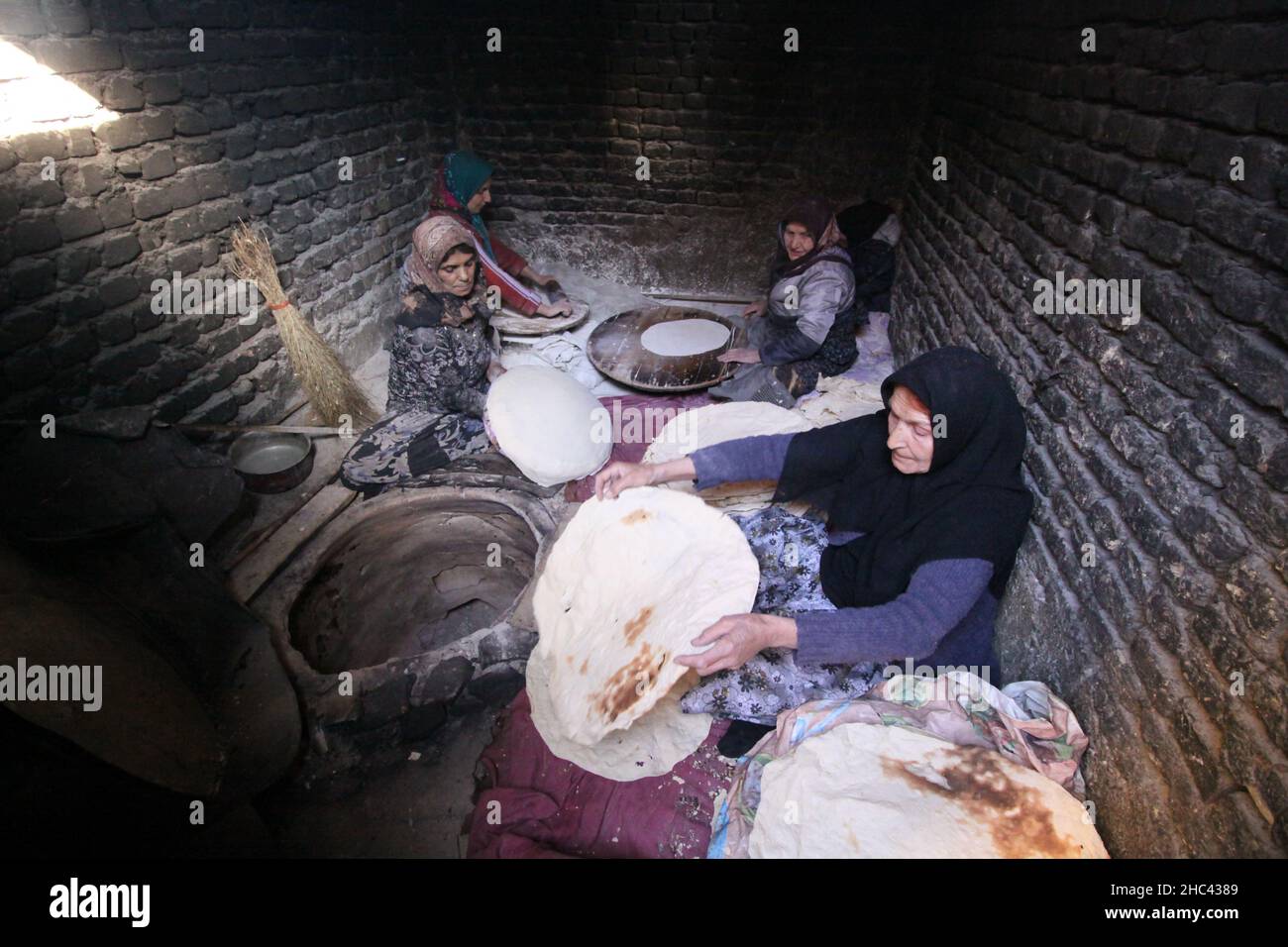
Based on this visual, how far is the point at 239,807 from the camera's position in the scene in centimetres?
205

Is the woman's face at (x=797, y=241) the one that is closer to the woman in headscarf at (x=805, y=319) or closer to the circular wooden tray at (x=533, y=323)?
the woman in headscarf at (x=805, y=319)

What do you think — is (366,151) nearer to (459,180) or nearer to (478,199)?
(459,180)

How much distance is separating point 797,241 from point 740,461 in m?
2.01

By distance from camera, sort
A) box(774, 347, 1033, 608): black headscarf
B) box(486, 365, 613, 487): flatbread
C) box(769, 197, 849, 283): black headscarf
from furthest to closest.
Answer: box(769, 197, 849, 283): black headscarf, box(486, 365, 613, 487): flatbread, box(774, 347, 1033, 608): black headscarf

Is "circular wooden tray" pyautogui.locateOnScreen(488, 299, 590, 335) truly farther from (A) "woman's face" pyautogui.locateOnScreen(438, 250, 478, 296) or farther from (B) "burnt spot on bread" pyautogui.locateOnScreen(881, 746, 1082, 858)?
(B) "burnt spot on bread" pyautogui.locateOnScreen(881, 746, 1082, 858)

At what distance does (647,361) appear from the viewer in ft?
13.3

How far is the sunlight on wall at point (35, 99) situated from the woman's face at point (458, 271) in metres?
1.52

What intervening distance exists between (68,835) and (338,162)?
13.0 feet

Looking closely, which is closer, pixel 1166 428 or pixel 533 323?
pixel 1166 428

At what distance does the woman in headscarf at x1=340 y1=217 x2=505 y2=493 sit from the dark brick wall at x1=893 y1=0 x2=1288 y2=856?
2.74 meters

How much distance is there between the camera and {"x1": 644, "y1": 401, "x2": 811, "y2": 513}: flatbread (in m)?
2.80

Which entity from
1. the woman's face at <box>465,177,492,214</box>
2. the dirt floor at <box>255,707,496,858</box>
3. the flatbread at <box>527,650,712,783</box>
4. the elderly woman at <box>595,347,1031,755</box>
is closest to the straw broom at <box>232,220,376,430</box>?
the woman's face at <box>465,177,492,214</box>

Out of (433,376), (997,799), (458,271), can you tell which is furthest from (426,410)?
(997,799)

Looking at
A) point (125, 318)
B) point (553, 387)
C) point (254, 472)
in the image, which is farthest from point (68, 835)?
point (553, 387)
